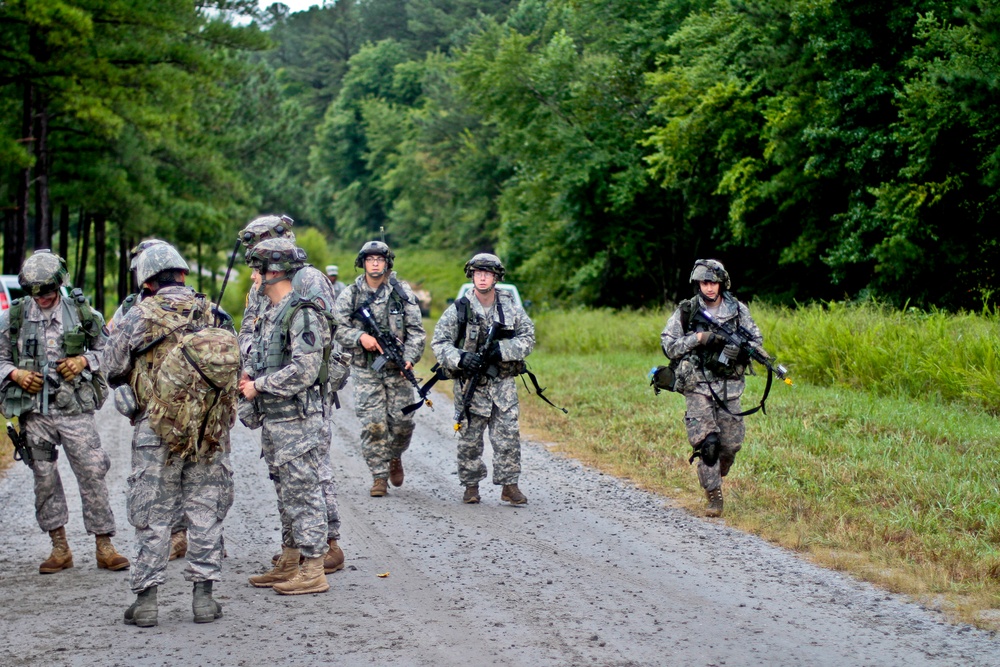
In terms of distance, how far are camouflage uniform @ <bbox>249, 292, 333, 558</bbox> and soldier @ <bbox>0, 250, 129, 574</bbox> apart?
1.39 meters

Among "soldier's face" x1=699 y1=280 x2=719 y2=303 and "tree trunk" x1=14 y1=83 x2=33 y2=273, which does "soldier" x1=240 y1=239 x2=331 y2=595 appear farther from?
"tree trunk" x1=14 y1=83 x2=33 y2=273

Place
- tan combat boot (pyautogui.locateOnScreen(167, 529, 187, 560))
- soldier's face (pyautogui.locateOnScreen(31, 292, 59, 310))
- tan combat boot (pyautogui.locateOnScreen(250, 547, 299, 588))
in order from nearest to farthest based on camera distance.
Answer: tan combat boot (pyautogui.locateOnScreen(250, 547, 299, 588)), soldier's face (pyautogui.locateOnScreen(31, 292, 59, 310)), tan combat boot (pyautogui.locateOnScreen(167, 529, 187, 560))

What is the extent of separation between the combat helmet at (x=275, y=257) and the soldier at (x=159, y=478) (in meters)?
0.54

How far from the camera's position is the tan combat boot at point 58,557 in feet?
23.0

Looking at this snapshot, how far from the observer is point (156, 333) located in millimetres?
5836

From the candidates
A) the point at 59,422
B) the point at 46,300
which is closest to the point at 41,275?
the point at 46,300

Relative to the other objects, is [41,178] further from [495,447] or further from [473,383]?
[495,447]

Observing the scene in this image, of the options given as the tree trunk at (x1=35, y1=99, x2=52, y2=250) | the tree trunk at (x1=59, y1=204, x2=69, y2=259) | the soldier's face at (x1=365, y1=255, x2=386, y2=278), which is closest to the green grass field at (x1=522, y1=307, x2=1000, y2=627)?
the soldier's face at (x1=365, y1=255, x2=386, y2=278)

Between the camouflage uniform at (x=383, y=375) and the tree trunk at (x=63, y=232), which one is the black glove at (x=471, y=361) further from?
the tree trunk at (x=63, y=232)

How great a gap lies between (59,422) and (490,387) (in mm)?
3462

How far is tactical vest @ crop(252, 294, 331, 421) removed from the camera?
6.34m

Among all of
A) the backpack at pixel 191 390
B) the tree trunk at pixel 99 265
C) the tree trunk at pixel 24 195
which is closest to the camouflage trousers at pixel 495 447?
the backpack at pixel 191 390

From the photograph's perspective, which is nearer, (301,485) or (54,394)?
(301,485)

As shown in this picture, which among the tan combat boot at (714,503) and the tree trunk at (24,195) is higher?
the tree trunk at (24,195)
